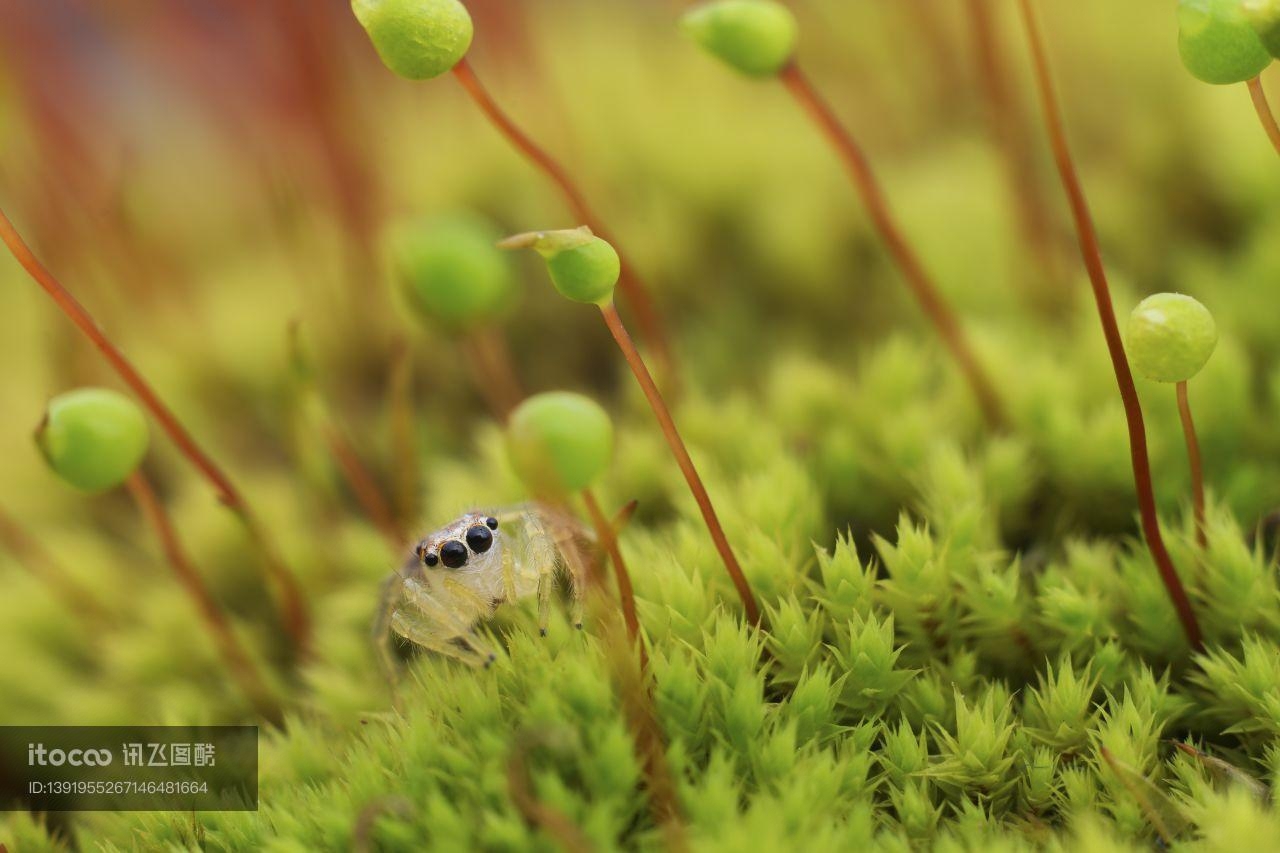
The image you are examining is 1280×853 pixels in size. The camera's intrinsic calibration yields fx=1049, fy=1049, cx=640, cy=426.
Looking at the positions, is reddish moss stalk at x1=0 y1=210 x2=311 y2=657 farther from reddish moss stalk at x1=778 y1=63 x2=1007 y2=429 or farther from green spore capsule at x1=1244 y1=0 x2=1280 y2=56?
green spore capsule at x1=1244 y1=0 x2=1280 y2=56

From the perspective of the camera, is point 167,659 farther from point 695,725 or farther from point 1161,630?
point 1161,630

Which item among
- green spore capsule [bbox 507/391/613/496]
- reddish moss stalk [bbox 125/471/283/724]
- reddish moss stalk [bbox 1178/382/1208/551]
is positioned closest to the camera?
green spore capsule [bbox 507/391/613/496]

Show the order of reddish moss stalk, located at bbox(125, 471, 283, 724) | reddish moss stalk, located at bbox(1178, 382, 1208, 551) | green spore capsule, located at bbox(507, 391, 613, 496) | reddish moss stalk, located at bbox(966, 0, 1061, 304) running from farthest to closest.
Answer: reddish moss stalk, located at bbox(966, 0, 1061, 304) → reddish moss stalk, located at bbox(125, 471, 283, 724) → reddish moss stalk, located at bbox(1178, 382, 1208, 551) → green spore capsule, located at bbox(507, 391, 613, 496)

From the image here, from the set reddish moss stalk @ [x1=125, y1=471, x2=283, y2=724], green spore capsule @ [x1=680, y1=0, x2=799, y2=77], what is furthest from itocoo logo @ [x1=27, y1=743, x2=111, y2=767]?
green spore capsule @ [x1=680, y1=0, x2=799, y2=77]

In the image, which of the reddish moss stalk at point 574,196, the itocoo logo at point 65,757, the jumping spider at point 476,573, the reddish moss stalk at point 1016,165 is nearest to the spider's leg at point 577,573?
the jumping spider at point 476,573

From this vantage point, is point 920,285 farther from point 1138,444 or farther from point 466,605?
point 466,605

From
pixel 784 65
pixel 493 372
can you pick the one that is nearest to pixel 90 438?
pixel 493 372
